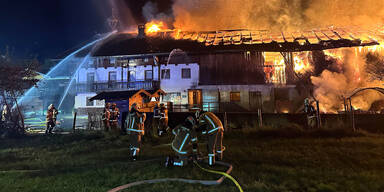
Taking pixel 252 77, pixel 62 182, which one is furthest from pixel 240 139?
pixel 252 77

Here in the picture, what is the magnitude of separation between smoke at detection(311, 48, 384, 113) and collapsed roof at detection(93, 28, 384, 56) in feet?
3.72

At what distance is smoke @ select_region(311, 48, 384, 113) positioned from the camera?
18844mm

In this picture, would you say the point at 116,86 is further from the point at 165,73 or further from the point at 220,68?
the point at 220,68

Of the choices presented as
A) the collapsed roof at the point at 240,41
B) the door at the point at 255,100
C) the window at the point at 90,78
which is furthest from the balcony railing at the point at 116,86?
the door at the point at 255,100

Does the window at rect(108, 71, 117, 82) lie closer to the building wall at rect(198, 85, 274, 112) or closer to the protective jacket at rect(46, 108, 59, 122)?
the building wall at rect(198, 85, 274, 112)

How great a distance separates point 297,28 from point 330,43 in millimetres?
7702

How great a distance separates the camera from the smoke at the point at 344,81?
61.8ft

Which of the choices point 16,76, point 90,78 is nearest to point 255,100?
point 16,76

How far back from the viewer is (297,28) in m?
27.1

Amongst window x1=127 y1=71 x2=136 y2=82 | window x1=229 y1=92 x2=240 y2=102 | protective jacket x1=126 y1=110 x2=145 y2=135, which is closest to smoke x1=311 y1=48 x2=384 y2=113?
window x1=229 y1=92 x2=240 y2=102

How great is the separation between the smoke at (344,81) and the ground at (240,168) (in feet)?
38.6

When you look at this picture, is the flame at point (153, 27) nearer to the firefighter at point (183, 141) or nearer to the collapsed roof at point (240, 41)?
the collapsed roof at point (240, 41)

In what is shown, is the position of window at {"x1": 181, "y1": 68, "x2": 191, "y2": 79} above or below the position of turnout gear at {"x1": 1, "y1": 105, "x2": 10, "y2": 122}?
above

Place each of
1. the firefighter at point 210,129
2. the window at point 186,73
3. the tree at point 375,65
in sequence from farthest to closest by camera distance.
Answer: the window at point 186,73 < the tree at point 375,65 < the firefighter at point 210,129
